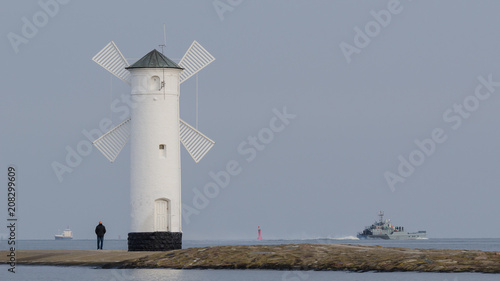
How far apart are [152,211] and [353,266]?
982 cm

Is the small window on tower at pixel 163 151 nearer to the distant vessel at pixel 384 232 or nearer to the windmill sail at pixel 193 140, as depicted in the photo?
the windmill sail at pixel 193 140

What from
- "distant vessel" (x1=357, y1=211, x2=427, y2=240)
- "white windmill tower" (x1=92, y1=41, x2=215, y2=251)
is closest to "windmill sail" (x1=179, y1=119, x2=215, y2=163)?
"white windmill tower" (x1=92, y1=41, x2=215, y2=251)

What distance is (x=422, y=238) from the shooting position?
160 m

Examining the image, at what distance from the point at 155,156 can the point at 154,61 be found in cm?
391

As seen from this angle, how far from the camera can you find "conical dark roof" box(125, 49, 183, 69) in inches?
1666

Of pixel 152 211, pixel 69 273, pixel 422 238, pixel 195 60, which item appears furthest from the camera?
pixel 422 238

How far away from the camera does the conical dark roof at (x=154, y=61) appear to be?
42312 millimetres

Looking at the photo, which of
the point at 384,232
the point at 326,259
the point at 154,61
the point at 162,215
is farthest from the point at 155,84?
the point at 384,232

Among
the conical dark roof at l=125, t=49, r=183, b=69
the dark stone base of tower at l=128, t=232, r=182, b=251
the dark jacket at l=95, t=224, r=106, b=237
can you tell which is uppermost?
the conical dark roof at l=125, t=49, r=183, b=69

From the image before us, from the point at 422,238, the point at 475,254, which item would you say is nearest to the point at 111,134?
the point at 475,254

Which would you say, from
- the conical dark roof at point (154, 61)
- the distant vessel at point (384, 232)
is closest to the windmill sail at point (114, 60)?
the conical dark roof at point (154, 61)

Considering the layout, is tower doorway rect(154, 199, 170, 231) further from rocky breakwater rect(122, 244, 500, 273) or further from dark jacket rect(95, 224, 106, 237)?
dark jacket rect(95, 224, 106, 237)

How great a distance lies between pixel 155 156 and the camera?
41.7 meters

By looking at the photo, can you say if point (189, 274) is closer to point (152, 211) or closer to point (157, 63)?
point (152, 211)
